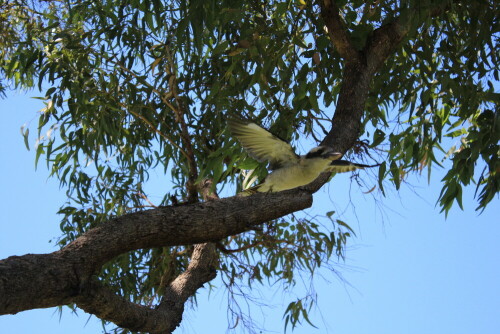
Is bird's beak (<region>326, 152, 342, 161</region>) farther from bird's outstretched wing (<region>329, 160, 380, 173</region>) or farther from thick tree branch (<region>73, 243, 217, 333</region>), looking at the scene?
thick tree branch (<region>73, 243, 217, 333</region>)

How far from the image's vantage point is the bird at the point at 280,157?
7.36 ft

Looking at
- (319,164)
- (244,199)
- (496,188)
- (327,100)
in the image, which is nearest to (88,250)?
(244,199)

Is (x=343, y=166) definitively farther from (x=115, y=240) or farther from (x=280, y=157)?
(x=115, y=240)

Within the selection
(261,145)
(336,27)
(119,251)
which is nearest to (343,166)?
(261,145)

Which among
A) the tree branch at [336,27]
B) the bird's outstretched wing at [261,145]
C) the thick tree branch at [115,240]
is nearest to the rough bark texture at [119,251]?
the thick tree branch at [115,240]

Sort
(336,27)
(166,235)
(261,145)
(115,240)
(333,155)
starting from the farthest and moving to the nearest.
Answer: (336,27), (261,145), (333,155), (166,235), (115,240)

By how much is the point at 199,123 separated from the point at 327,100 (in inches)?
30.0

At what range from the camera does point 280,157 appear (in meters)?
2.35

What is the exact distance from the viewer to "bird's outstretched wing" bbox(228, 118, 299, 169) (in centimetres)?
225

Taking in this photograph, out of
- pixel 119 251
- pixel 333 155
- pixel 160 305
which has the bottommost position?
pixel 119 251

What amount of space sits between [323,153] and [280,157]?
0.18m

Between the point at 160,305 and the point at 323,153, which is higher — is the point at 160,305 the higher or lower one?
the lower one

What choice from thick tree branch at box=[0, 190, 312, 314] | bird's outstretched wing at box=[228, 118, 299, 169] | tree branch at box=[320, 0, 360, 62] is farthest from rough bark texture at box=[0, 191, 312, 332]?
tree branch at box=[320, 0, 360, 62]

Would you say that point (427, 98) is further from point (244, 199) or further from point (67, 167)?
point (67, 167)
